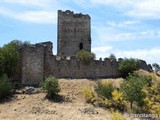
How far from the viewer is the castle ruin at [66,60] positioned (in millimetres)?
48875

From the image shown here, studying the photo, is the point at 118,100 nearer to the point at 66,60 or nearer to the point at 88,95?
the point at 88,95

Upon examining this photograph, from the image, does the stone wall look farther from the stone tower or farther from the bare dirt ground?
the stone tower

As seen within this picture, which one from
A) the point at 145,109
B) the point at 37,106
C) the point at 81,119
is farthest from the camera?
the point at 145,109

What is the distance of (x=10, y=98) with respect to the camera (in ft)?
149

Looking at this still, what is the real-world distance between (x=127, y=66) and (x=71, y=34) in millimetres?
9965

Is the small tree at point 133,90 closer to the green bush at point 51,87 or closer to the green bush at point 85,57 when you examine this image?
the green bush at point 51,87

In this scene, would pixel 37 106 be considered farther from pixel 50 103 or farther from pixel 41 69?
pixel 41 69

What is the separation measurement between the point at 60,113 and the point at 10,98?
6.21m

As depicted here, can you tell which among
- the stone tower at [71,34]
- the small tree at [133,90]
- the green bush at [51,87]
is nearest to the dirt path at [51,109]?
the green bush at [51,87]

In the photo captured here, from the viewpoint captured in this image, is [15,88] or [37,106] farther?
[15,88]

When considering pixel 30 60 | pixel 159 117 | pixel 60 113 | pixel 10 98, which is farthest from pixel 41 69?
pixel 159 117

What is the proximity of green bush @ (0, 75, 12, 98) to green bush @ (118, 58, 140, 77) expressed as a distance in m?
13.0

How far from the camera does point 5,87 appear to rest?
45.1 metres

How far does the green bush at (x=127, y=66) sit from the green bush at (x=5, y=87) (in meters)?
13.0
